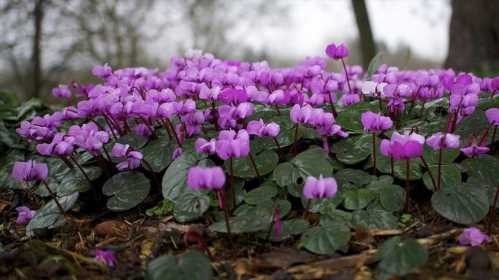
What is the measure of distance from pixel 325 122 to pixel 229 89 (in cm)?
40

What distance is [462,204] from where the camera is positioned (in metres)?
1.67

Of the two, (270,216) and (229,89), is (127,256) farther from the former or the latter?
(229,89)

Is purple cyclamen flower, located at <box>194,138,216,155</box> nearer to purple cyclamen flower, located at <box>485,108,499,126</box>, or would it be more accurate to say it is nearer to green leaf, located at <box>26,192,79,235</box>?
green leaf, located at <box>26,192,79,235</box>

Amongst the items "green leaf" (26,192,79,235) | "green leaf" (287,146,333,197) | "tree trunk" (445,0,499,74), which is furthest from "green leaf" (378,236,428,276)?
"tree trunk" (445,0,499,74)

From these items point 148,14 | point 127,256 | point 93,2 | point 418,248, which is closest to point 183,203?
point 127,256

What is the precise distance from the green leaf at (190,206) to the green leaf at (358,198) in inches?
19.4

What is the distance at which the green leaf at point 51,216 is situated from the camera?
6.33 feet

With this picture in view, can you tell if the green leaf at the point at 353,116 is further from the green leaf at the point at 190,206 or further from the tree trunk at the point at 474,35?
the tree trunk at the point at 474,35

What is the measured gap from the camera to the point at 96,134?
6.30ft

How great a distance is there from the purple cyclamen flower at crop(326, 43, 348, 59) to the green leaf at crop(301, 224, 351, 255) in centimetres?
86

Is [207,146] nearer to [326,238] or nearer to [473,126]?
[326,238]

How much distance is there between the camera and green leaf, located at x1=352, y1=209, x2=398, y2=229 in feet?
5.62

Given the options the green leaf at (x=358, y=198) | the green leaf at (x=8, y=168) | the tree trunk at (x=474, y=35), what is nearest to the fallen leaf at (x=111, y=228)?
the green leaf at (x=8, y=168)

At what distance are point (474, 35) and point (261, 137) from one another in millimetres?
5140
